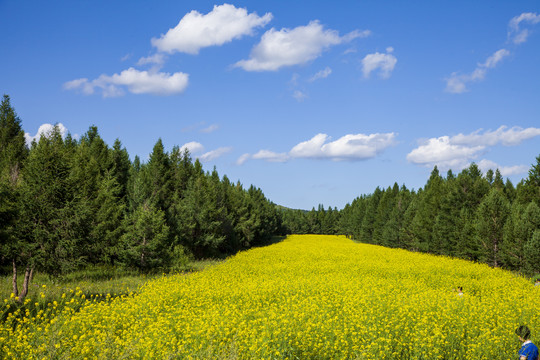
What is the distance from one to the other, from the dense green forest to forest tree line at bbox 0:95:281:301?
0.21 ft

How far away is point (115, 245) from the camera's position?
2711 cm

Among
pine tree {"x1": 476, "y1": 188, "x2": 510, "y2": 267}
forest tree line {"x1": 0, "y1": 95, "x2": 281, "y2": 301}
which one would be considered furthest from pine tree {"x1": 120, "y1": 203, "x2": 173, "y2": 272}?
pine tree {"x1": 476, "y1": 188, "x2": 510, "y2": 267}

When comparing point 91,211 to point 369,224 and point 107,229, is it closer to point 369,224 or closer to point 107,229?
point 107,229

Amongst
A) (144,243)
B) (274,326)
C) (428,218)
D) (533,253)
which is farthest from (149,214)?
(428,218)

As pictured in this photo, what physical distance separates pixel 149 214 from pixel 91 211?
7.69m

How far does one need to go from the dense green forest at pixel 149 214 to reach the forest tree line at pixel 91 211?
0.06 m

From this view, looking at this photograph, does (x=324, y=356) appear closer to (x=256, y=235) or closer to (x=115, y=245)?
(x=115, y=245)

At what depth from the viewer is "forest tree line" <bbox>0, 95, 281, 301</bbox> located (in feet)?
52.7

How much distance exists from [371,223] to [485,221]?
45.5 metres

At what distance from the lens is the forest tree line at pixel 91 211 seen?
52.7ft

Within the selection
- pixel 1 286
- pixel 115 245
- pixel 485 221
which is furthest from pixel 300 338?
pixel 485 221

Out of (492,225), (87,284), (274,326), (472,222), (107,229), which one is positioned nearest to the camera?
(274,326)

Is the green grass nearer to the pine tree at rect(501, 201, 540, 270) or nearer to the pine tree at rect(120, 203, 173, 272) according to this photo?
the pine tree at rect(120, 203, 173, 272)

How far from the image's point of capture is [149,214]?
82.7ft
